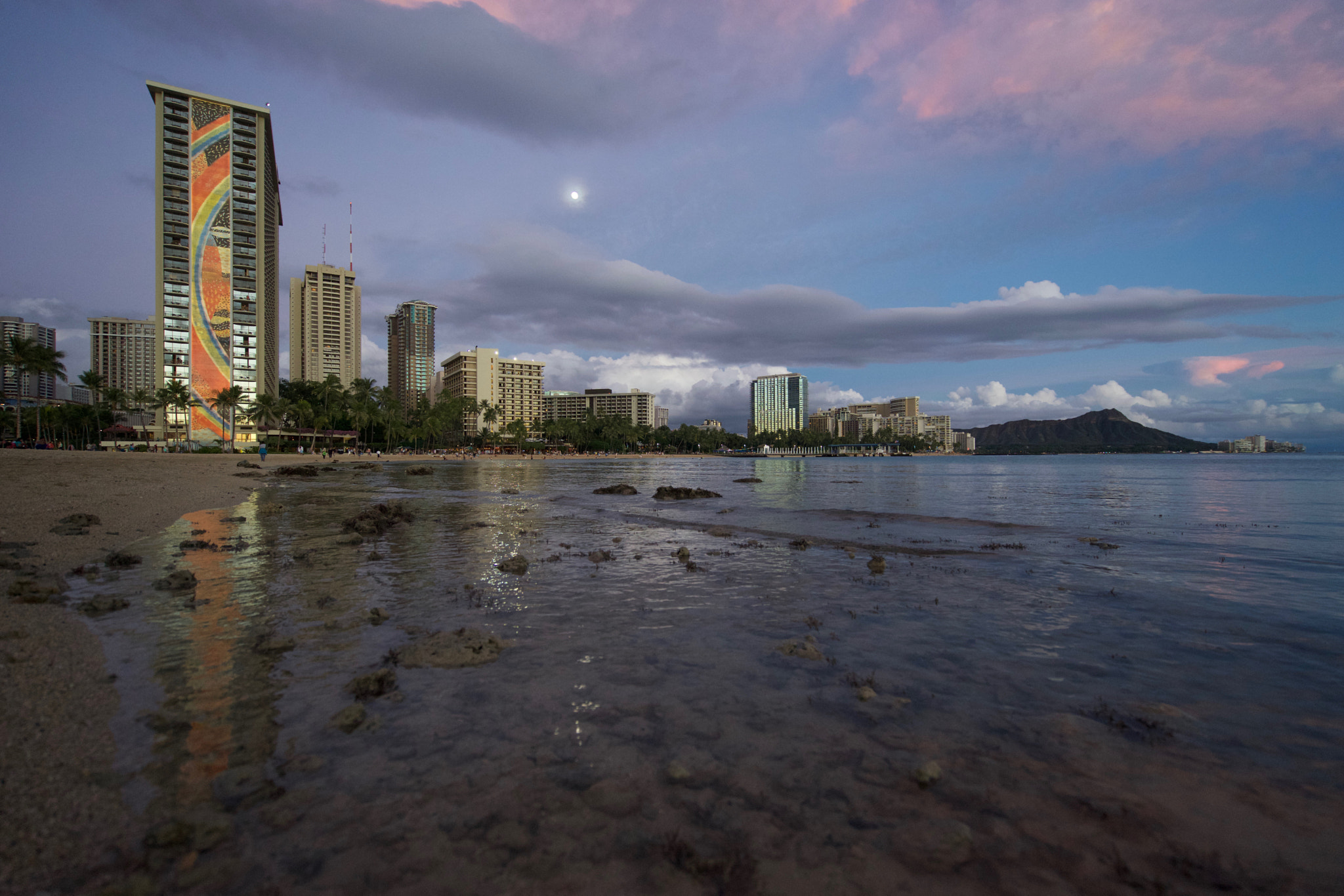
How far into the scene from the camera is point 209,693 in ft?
22.7

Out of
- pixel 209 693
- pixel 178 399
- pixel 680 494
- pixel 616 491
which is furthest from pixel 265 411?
pixel 209 693

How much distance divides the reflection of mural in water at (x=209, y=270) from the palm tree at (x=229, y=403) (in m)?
1.47

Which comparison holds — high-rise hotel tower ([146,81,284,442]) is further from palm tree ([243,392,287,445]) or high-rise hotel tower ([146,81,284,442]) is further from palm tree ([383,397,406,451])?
palm tree ([383,397,406,451])

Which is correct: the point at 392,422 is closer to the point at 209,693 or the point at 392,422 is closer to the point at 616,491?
the point at 616,491

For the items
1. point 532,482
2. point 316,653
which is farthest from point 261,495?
point 316,653

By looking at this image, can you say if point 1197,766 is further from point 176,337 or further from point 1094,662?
point 176,337

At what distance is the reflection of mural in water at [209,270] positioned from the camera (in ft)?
454

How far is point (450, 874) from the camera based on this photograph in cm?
411

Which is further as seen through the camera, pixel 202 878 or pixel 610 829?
pixel 610 829

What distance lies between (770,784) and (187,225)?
18684cm

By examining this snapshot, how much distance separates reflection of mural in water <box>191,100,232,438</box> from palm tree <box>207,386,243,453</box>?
1475 mm

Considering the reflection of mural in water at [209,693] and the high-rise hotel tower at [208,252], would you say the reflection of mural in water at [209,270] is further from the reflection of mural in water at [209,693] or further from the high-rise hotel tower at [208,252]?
the reflection of mural in water at [209,693]

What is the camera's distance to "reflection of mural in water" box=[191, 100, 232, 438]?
454 ft

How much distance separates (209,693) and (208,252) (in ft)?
588
